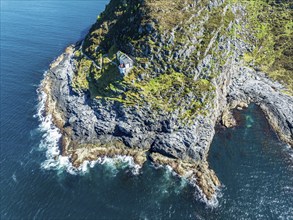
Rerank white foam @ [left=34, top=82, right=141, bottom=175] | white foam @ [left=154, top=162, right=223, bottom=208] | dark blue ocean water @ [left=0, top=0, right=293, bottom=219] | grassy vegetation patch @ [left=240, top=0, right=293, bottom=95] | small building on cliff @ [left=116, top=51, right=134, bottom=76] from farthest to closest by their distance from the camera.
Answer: grassy vegetation patch @ [left=240, top=0, right=293, bottom=95] → small building on cliff @ [left=116, top=51, right=134, bottom=76] → white foam @ [left=34, top=82, right=141, bottom=175] → white foam @ [left=154, top=162, right=223, bottom=208] → dark blue ocean water @ [left=0, top=0, right=293, bottom=219]

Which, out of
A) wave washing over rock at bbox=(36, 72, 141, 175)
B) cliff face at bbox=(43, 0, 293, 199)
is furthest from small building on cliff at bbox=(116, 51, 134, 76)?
wave washing over rock at bbox=(36, 72, 141, 175)

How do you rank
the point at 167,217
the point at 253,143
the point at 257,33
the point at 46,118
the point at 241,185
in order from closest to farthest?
the point at 167,217, the point at 241,185, the point at 253,143, the point at 46,118, the point at 257,33

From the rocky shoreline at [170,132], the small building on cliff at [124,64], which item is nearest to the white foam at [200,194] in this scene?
the rocky shoreline at [170,132]

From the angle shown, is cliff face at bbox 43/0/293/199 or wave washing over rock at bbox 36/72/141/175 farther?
cliff face at bbox 43/0/293/199

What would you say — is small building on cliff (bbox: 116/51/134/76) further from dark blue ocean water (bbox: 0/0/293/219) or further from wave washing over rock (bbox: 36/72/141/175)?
dark blue ocean water (bbox: 0/0/293/219)

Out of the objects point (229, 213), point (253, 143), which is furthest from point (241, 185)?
point (253, 143)

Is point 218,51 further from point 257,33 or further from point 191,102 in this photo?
point 257,33

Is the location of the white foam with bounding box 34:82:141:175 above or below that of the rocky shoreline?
below

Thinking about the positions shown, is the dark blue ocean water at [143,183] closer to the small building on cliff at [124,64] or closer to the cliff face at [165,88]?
the cliff face at [165,88]
